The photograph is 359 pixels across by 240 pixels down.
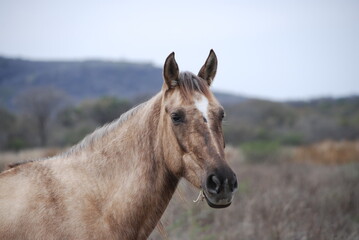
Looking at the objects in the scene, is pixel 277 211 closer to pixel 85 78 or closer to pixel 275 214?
pixel 275 214

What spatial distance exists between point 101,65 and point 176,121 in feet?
224

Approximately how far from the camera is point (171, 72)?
326 centimetres

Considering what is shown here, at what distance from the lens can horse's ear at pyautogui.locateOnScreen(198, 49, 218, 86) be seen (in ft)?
11.5

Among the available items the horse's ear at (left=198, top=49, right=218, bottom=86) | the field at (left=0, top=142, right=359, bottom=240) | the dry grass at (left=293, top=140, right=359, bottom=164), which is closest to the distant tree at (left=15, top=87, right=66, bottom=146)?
the field at (left=0, top=142, right=359, bottom=240)

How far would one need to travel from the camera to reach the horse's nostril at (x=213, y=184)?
8.93ft

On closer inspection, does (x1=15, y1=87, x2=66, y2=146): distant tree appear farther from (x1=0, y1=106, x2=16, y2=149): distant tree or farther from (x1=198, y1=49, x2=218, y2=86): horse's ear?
(x1=198, y1=49, x2=218, y2=86): horse's ear

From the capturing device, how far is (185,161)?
3.05 metres

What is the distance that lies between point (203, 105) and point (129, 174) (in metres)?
0.91

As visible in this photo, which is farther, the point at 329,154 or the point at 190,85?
the point at 329,154

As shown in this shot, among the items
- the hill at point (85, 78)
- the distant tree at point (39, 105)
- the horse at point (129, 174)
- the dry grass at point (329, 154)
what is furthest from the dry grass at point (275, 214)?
the hill at point (85, 78)

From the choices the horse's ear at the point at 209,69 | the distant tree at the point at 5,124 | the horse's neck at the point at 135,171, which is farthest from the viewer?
→ the distant tree at the point at 5,124

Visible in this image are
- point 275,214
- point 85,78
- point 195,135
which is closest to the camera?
point 195,135

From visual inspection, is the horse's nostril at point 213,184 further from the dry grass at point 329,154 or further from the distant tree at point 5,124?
the distant tree at point 5,124

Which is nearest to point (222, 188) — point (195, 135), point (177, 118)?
point (195, 135)
